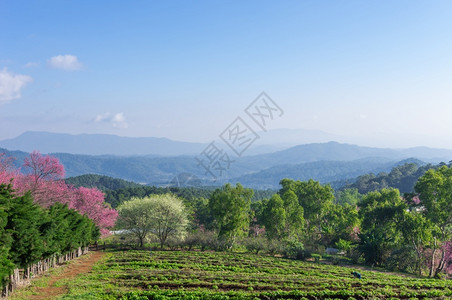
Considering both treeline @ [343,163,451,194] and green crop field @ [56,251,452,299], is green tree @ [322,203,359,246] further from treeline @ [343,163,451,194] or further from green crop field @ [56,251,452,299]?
treeline @ [343,163,451,194]

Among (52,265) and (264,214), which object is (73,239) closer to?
(52,265)

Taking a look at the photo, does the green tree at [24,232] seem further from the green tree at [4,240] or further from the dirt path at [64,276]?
the dirt path at [64,276]

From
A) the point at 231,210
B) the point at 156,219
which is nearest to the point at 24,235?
the point at 156,219

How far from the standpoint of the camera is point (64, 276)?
2461 cm

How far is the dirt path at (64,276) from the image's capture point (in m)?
18.7

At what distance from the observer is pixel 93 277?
23203 millimetres

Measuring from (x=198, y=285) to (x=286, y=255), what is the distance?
67.9 ft

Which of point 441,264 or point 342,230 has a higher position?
point 342,230

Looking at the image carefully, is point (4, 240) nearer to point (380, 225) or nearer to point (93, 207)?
point (93, 207)

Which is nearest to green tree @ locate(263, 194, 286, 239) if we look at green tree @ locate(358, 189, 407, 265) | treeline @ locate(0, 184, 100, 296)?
green tree @ locate(358, 189, 407, 265)

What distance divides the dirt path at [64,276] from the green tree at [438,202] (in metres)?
36.1

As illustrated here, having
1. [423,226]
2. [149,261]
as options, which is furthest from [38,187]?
[423,226]

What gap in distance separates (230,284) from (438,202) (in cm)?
2641

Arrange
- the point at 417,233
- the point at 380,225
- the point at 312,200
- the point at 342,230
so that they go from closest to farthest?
the point at 417,233, the point at 380,225, the point at 342,230, the point at 312,200
